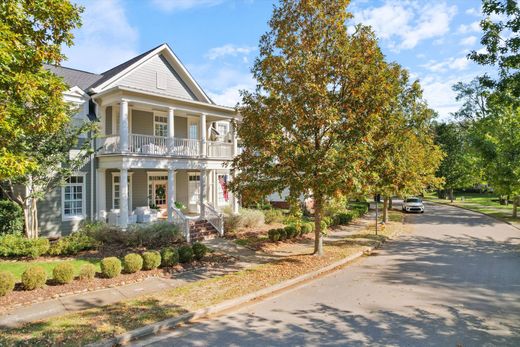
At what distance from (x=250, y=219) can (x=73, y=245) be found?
9.48m

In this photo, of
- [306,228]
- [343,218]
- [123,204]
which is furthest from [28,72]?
[343,218]

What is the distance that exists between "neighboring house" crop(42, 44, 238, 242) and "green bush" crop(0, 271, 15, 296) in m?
7.44

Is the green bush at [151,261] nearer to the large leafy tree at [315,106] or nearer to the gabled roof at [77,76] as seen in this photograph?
the large leafy tree at [315,106]

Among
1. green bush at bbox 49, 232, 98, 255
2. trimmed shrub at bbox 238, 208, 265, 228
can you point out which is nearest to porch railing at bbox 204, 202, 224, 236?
trimmed shrub at bbox 238, 208, 265, 228

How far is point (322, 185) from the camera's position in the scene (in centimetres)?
1146

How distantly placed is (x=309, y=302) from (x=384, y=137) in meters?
7.66

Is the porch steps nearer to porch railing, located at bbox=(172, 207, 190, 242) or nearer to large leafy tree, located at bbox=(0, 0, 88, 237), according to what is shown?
porch railing, located at bbox=(172, 207, 190, 242)

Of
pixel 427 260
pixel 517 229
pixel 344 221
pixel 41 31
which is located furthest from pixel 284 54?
pixel 517 229

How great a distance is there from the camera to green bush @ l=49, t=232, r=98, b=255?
1284cm

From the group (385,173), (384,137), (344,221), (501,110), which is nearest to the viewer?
(384,137)

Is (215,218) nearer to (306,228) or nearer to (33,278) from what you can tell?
(306,228)

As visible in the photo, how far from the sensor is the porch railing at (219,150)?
2083 cm

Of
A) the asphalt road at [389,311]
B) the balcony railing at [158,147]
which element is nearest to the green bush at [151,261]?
the asphalt road at [389,311]

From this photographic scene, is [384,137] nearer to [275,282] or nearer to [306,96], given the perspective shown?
[306,96]
